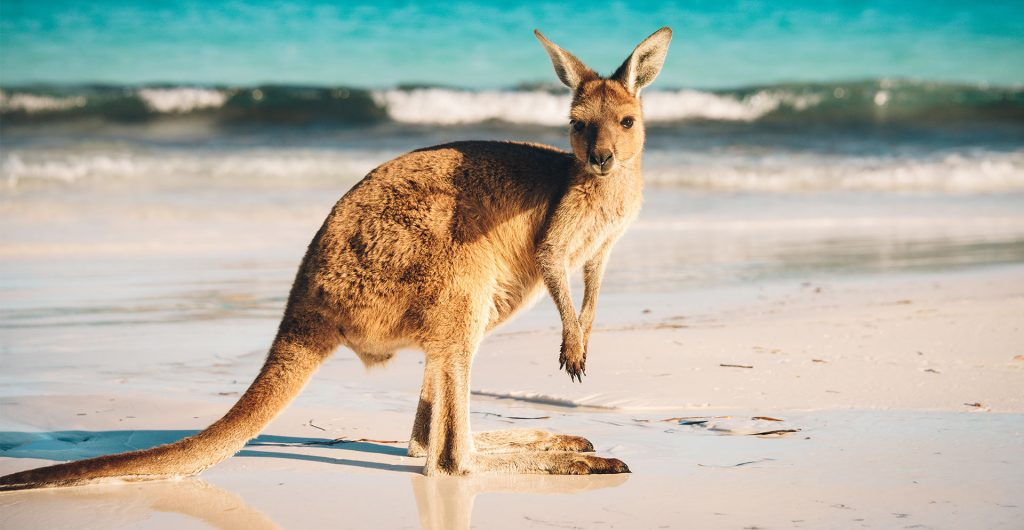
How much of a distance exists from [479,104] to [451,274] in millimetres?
20291

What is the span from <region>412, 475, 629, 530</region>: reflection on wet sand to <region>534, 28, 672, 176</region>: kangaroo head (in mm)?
1018

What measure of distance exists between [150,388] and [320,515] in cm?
190

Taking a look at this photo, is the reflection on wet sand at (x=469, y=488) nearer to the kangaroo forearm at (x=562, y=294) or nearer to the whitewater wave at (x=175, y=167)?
the kangaroo forearm at (x=562, y=294)

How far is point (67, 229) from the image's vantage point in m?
9.97

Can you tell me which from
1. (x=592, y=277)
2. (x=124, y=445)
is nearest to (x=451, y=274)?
(x=592, y=277)

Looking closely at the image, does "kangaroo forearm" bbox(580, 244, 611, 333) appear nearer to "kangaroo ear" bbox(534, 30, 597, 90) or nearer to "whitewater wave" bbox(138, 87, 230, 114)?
"kangaroo ear" bbox(534, 30, 597, 90)

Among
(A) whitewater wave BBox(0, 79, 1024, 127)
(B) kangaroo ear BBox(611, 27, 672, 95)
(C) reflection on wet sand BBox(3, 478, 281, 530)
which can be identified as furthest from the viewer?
(A) whitewater wave BBox(0, 79, 1024, 127)

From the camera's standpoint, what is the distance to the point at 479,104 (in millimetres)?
23562

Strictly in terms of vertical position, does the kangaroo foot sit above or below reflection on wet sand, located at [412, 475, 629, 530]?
above

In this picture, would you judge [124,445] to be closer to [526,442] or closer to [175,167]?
[526,442]

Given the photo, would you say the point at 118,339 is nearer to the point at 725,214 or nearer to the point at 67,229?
the point at 67,229

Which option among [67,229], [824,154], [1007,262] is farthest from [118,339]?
[824,154]

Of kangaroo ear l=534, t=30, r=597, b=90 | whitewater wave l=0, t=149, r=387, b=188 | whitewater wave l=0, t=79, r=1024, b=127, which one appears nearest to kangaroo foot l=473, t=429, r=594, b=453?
kangaroo ear l=534, t=30, r=597, b=90

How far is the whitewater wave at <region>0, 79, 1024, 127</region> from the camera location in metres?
22.8
